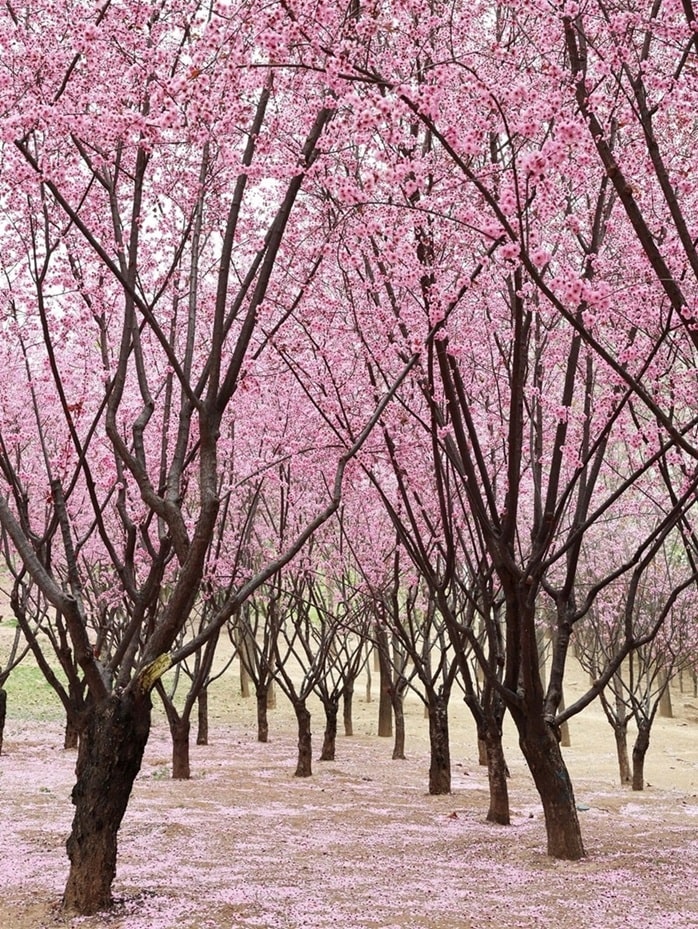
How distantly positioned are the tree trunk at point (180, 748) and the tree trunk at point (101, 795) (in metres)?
7.73

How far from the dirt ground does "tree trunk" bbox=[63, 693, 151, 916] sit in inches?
9.3

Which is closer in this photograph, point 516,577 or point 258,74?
point 258,74

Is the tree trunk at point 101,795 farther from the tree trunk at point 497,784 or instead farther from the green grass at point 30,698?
the green grass at point 30,698

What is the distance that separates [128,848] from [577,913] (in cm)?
470

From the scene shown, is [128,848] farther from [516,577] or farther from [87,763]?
[516,577]

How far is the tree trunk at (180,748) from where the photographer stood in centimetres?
1411

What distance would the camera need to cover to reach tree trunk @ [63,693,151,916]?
6359mm

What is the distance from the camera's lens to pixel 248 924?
6.27 m

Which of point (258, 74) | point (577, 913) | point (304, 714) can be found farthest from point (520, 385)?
point (304, 714)

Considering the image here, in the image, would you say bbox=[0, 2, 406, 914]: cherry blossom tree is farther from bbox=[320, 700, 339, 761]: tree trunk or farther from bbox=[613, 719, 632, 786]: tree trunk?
bbox=[613, 719, 632, 786]: tree trunk

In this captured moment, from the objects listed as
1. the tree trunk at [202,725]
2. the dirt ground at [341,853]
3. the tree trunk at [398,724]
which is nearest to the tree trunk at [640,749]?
the dirt ground at [341,853]

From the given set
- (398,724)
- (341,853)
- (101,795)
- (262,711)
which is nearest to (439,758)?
(341,853)

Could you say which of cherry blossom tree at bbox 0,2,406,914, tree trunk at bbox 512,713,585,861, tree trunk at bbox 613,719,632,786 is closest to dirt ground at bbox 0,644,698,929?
tree trunk at bbox 512,713,585,861

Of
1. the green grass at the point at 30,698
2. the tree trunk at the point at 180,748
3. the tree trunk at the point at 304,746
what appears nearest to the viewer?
the tree trunk at the point at 180,748
